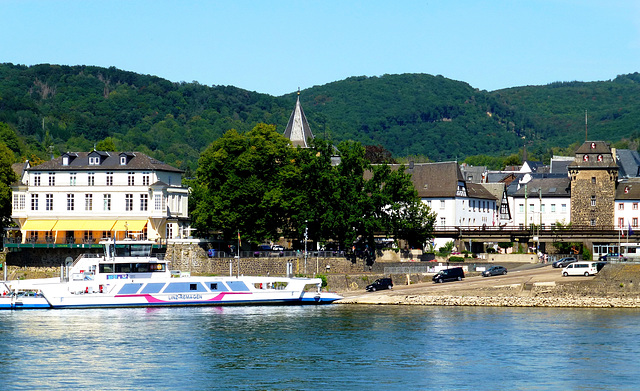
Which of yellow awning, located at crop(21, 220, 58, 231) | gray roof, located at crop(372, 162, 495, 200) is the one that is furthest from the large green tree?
gray roof, located at crop(372, 162, 495, 200)

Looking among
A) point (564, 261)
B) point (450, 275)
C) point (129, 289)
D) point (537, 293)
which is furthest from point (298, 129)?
point (537, 293)

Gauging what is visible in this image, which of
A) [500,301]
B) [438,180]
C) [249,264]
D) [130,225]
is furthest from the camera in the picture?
[438,180]

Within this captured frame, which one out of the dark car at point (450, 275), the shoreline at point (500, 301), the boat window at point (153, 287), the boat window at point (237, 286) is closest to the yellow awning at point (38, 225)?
the boat window at point (153, 287)

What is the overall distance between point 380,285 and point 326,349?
2995cm

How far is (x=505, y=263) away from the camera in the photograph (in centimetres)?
9438

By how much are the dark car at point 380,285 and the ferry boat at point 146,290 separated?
474 cm

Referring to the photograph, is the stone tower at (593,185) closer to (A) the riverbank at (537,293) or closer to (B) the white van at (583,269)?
(B) the white van at (583,269)

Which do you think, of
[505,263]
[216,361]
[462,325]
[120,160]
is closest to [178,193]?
[120,160]

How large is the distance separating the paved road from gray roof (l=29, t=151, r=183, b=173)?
24.8 meters

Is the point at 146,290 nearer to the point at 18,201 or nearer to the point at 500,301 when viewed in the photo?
the point at 18,201

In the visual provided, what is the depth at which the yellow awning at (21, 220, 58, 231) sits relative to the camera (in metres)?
94.2

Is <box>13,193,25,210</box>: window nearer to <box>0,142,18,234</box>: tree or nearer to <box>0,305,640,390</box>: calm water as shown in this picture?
<box>0,142,18,234</box>: tree

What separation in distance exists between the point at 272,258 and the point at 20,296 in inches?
911

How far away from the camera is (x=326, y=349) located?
53.9 metres
